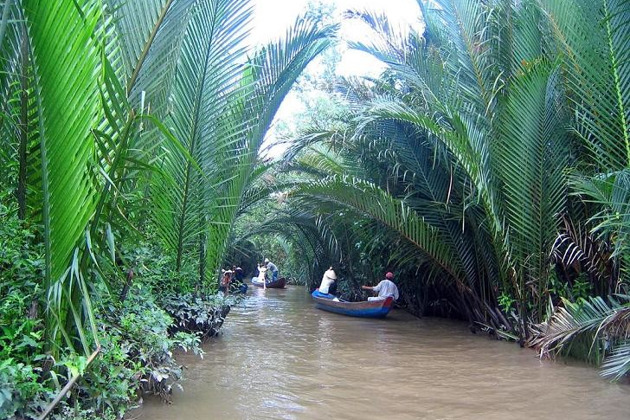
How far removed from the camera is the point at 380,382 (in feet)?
19.0

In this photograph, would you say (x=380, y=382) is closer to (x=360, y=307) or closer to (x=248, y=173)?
(x=248, y=173)

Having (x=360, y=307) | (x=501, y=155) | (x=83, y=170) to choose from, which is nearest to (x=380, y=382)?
(x=501, y=155)

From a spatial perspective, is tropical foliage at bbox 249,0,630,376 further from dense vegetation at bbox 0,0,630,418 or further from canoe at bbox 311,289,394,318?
canoe at bbox 311,289,394,318

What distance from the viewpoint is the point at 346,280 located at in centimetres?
1653

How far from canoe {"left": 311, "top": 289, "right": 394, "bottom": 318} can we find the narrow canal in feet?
6.80

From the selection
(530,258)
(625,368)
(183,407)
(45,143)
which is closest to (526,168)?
(530,258)

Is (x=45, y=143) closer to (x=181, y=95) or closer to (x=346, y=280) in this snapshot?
(x=181, y=95)

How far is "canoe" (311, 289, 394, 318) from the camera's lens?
37.5 feet

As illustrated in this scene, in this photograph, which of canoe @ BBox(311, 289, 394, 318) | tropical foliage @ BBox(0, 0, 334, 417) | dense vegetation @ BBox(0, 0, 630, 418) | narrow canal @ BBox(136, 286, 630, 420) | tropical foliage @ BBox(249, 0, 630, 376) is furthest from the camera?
canoe @ BBox(311, 289, 394, 318)

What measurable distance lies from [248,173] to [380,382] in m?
3.02

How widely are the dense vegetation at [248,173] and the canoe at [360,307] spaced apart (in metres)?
1.05

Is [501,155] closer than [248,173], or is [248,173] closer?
[248,173]

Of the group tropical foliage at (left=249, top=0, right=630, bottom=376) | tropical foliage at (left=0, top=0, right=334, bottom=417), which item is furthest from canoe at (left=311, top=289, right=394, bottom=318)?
tropical foliage at (left=0, top=0, right=334, bottom=417)

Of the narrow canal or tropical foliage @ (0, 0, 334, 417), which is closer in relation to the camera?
tropical foliage @ (0, 0, 334, 417)
